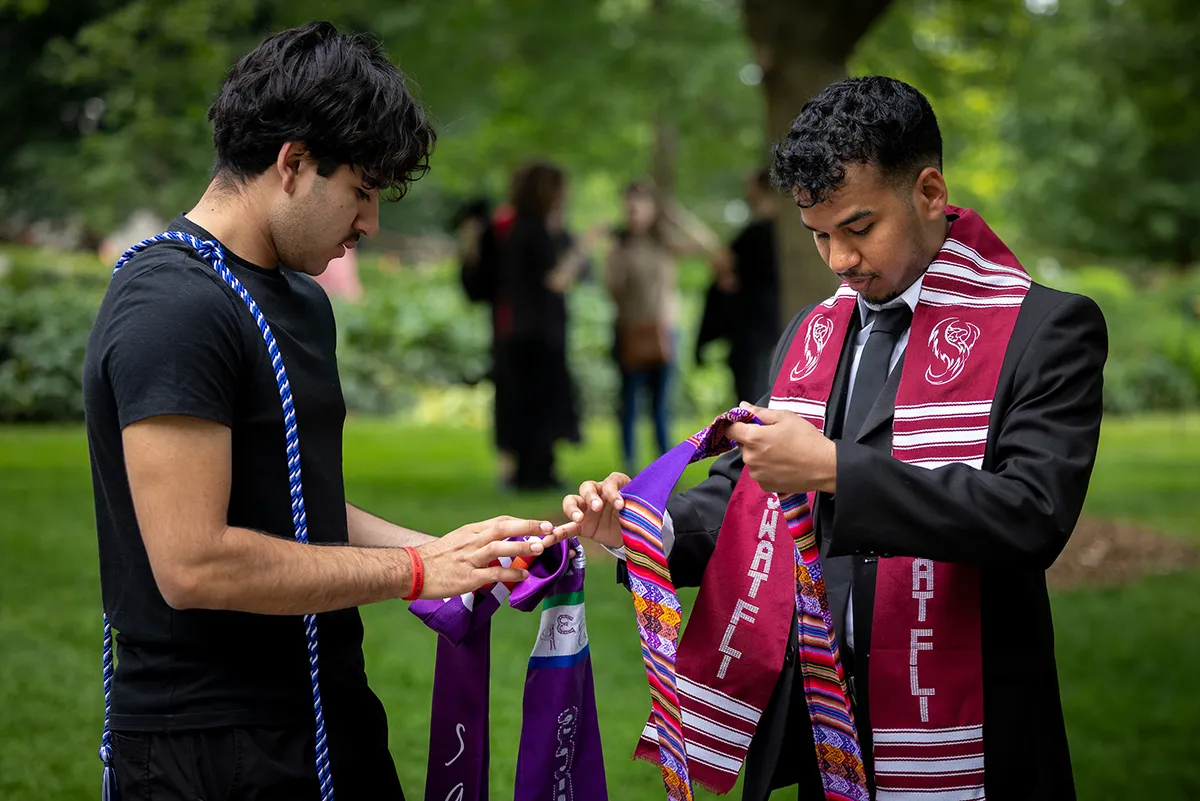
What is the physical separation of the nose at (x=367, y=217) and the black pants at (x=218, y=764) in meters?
0.99

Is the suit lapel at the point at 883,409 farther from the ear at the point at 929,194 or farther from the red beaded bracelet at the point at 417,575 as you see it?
the red beaded bracelet at the point at 417,575

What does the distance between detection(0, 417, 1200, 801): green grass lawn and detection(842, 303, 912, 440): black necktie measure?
769 mm

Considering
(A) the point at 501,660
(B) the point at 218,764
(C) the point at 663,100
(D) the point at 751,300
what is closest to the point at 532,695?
(B) the point at 218,764

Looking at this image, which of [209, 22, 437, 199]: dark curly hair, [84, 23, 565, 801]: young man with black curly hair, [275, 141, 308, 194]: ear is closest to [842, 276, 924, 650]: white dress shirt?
[84, 23, 565, 801]: young man with black curly hair

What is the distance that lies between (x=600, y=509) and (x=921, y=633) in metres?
0.77

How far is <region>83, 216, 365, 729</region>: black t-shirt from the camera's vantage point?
2.19 m

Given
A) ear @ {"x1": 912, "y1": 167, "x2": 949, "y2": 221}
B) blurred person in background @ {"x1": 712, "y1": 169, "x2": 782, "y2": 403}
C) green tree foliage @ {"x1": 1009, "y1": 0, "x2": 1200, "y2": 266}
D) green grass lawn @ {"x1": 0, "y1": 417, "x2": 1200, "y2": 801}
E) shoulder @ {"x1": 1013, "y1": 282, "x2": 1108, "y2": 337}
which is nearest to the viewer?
shoulder @ {"x1": 1013, "y1": 282, "x2": 1108, "y2": 337}

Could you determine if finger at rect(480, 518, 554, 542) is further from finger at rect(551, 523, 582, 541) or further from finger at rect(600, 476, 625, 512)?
finger at rect(600, 476, 625, 512)

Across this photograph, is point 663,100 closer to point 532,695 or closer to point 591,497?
point 591,497

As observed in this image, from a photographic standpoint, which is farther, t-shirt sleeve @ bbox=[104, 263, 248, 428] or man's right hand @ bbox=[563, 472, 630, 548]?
man's right hand @ bbox=[563, 472, 630, 548]

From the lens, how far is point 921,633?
2611 millimetres

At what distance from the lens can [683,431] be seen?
649 inches

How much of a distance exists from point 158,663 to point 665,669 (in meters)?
1.09

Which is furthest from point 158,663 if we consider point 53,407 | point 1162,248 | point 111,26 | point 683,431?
point 1162,248
